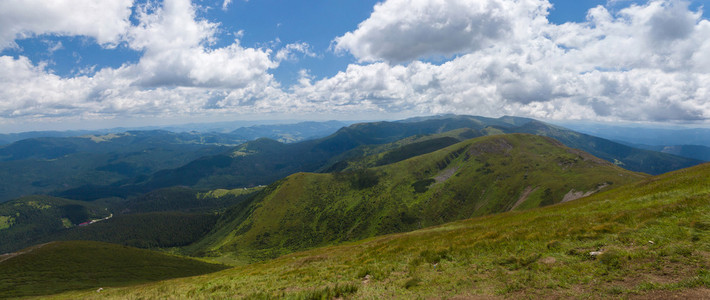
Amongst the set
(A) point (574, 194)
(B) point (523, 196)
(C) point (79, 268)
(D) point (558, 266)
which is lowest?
(C) point (79, 268)

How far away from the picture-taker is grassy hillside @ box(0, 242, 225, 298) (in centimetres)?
7469

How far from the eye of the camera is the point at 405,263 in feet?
75.6

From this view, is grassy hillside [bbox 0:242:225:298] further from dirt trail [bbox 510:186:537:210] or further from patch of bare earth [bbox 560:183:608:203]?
patch of bare earth [bbox 560:183:608:203]

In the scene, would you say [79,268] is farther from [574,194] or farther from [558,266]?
[574,194]

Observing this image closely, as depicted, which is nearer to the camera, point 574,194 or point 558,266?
point 558,266

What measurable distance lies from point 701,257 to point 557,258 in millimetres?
6228

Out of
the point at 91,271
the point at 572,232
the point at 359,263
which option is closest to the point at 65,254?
the point at 91,271

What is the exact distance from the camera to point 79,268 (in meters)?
101

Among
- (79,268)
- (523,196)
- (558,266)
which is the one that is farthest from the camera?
(523,196)

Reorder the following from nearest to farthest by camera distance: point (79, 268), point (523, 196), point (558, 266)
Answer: point (558, 266) < point (79, 268) < point (523, 196)

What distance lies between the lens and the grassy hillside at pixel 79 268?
74.7 m

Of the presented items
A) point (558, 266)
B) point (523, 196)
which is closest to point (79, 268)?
point (558, 266)

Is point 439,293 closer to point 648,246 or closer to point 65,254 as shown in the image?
point 648,246

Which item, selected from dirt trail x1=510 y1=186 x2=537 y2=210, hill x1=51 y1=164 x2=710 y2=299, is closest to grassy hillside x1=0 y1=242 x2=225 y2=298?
hill x1=51 y1=164 x2=710 y2=299
